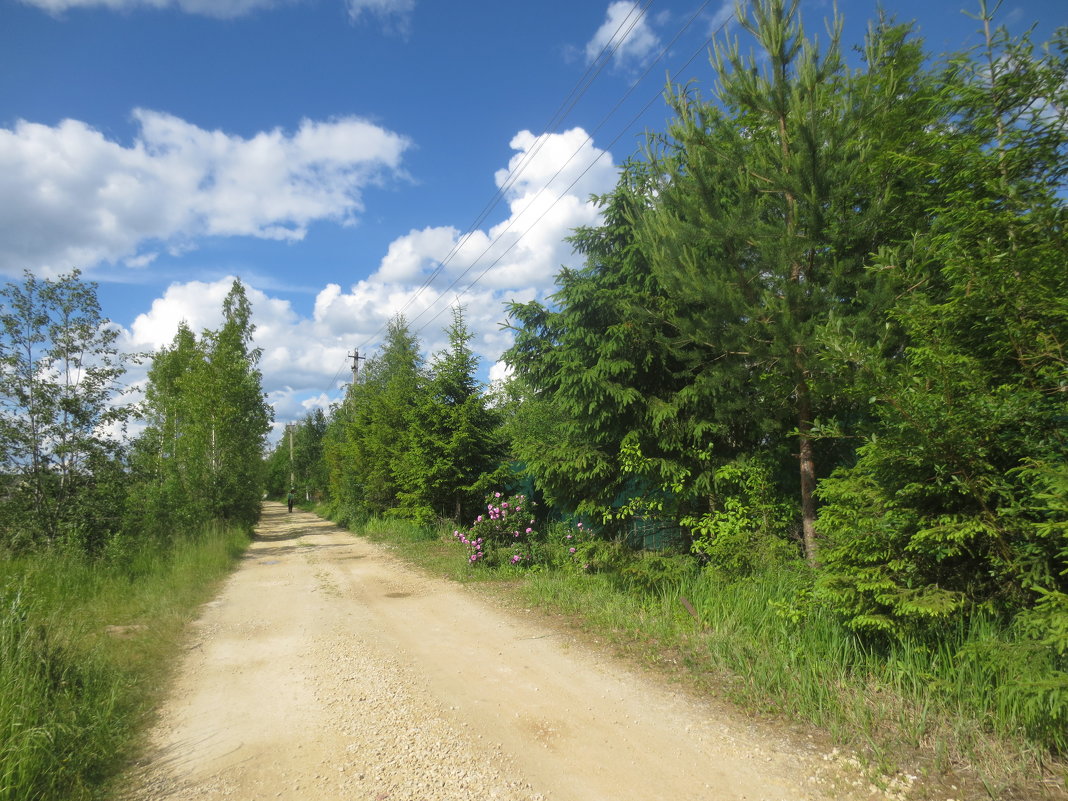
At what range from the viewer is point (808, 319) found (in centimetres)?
541

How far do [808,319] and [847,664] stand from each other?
3.03 meters

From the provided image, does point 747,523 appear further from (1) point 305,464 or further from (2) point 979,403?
(1) point 305,464

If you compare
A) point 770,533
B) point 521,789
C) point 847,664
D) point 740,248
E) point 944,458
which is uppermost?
point 740,248

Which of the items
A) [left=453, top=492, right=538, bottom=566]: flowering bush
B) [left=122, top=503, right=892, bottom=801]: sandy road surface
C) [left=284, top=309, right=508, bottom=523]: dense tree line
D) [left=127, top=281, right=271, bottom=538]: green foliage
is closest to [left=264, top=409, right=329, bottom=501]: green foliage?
[left=127, top=281, right=271, bottom=538]: green foliage

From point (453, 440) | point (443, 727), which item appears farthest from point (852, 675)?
point (453, 440)

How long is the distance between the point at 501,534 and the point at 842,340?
755cm

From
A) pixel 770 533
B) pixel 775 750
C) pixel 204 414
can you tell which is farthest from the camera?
pixel 204 414

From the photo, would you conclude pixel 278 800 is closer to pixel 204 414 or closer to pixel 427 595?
pixel 427 595

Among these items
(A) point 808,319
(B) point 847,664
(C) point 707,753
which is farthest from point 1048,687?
(A) point 808,319

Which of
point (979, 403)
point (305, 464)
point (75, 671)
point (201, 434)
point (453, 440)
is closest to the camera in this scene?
point (979, 403)

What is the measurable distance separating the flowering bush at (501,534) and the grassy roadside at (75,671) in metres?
4.47

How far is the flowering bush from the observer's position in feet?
33.1

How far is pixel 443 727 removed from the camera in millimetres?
4098

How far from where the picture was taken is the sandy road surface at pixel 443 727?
331 cm
